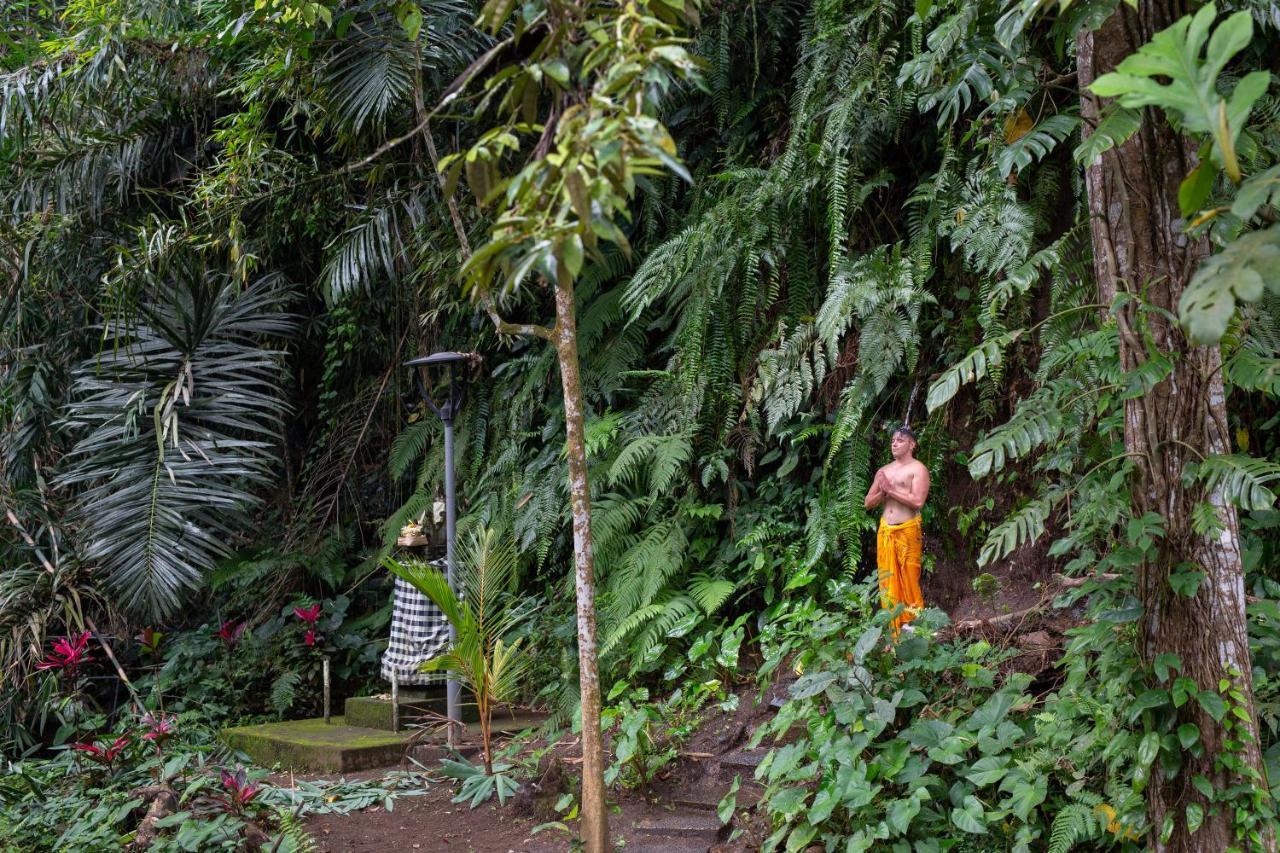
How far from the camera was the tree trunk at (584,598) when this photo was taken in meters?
3.65

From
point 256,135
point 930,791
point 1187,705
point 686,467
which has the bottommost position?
point 930,791

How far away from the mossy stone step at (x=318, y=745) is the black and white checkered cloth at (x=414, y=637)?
39 centimetres

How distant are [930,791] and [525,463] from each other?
4.20 meters

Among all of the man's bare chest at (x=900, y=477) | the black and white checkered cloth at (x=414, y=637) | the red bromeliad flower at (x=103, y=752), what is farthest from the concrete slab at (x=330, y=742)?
the man's bare chest at (x=900, y=477)

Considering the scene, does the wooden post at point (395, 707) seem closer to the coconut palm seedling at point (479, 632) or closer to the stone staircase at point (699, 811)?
the coconut palm seedling at point (479, 632)

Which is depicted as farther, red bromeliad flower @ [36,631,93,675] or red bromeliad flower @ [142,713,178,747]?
red bromeliad flower @ [36,631,93,675]

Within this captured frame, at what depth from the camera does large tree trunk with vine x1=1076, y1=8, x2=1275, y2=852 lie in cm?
300

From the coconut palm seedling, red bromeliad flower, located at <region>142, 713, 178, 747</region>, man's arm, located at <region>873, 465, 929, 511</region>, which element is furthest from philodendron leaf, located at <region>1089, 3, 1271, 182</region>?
red bromeliad flower, located at <region>142, 713, 178, 747</region>

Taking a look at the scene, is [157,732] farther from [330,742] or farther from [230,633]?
[230,633]

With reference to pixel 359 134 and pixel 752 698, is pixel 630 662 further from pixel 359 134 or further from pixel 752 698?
pixel 359 134

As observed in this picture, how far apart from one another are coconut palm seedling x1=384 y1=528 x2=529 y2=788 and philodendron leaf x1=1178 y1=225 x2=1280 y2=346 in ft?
13.2

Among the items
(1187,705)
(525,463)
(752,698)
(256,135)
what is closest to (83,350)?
(256,135)

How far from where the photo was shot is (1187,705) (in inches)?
121

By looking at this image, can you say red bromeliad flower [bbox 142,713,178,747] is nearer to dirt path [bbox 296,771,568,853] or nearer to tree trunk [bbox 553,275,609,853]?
dirt path [bbox 296,771,568,853]
